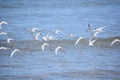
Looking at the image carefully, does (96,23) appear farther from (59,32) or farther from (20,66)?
(20,66)

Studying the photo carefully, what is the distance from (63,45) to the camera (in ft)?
123

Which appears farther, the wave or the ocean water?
the wave

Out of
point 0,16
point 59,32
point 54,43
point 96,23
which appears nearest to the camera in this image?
point 54,43

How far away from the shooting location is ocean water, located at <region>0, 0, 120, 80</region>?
29219mm

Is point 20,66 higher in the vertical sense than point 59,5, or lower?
lower

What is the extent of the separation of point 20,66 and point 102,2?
39447 millimetres

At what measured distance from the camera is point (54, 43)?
126ft

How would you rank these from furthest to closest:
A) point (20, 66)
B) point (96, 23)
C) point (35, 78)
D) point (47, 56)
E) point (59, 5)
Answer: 1. point (59, 5)
2. point (96, 23)
3. point (47, 56)
4. point (20, 66)
5. point (35, 78)

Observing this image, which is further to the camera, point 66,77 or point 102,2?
point 102,2

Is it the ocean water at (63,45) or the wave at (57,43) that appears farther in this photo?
the wave at (57,43)

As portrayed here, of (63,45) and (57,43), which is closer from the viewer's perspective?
(63,45)

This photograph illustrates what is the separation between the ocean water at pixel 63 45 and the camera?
29219 mm

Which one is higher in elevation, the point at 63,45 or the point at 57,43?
the point at 57,43

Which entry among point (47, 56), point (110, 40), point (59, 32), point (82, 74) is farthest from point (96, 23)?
point (82, 74)
